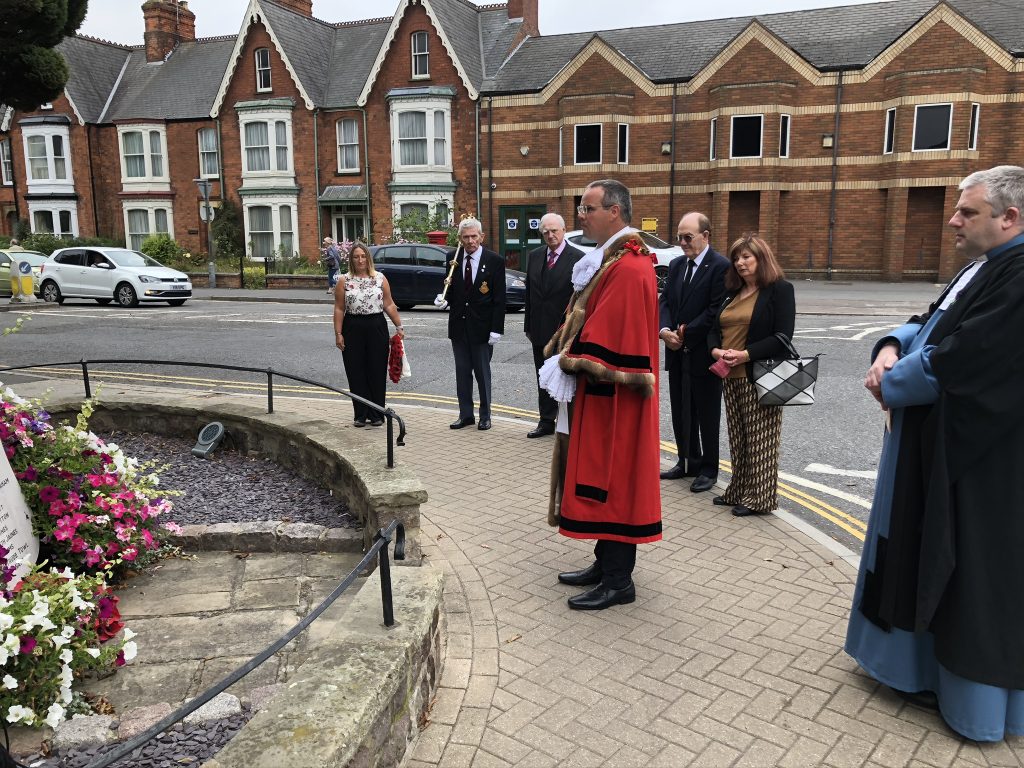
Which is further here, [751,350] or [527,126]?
[527,126]

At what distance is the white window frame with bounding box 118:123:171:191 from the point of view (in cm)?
3669

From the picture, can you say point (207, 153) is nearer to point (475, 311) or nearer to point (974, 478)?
point (475, 311)

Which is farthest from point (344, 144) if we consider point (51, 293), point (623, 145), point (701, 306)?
point (701, 306)

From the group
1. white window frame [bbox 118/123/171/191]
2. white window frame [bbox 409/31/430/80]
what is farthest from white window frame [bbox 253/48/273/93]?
white window frame [bbox 409/31/430/80]

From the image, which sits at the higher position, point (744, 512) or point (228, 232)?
point (228, 232)

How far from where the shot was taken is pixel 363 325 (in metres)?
7.80

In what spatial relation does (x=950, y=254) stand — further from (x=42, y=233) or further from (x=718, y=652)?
(x=42, y=233)

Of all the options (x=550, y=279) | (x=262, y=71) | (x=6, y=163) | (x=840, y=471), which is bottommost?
(x=840, y=471)

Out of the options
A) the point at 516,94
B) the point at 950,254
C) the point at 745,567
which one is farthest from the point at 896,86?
the point at 745,567

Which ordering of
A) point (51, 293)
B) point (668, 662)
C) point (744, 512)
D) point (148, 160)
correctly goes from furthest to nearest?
point (148, 160) < point (51, 293) < point (744, 512) < point (668, 662)

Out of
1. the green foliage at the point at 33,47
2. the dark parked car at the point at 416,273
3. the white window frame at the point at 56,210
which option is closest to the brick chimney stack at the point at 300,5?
the white window frame at the point at 56,210

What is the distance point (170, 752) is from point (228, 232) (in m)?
35.2

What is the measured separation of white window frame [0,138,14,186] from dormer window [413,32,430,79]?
71.0 ft

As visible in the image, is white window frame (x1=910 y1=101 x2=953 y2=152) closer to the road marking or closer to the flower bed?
the road marking
